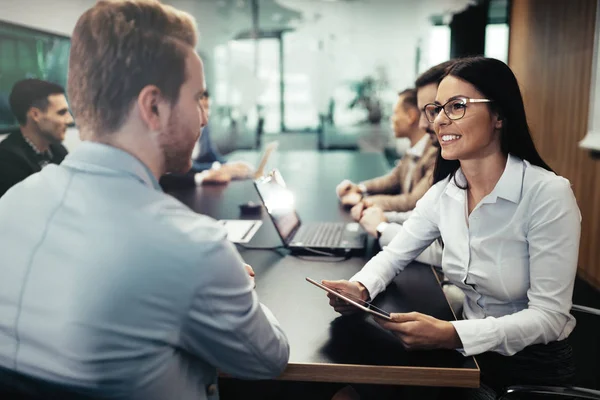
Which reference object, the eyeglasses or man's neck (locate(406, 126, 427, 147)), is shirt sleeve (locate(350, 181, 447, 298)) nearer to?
the eyeglasses

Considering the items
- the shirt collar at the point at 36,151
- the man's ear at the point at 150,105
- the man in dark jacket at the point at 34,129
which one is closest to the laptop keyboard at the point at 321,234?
the man's ear at the point at 150,105

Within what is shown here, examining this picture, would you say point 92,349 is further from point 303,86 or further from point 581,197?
point 303,86

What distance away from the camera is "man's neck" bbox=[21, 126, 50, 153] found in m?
2.37

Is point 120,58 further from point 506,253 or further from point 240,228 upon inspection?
point 240,228

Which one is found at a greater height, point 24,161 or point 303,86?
point 303,86

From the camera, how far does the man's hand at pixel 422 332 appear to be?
3.24ft

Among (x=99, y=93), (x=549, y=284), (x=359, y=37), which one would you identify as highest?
(x=359, y=37)

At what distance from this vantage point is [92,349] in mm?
688

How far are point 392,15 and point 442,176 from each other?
5.15m

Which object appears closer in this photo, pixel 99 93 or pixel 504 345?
pixel 99 93

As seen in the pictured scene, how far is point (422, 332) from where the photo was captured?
99 centimetres

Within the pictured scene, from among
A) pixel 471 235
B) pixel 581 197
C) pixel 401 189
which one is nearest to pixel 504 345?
pixel 471 235

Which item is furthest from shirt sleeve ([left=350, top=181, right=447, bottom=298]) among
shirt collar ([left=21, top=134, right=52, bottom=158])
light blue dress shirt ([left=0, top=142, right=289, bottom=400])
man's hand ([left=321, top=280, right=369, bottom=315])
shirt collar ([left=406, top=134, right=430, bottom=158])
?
shirt collar ([left=21, top=134, right=52, bottom=158])

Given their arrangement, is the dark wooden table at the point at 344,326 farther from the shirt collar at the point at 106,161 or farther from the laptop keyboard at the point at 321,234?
the shirt collar at the point at 106,161
